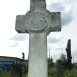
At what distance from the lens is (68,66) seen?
20.8 meters

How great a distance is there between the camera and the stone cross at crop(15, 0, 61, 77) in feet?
18.7

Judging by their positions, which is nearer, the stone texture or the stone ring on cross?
the stone texture

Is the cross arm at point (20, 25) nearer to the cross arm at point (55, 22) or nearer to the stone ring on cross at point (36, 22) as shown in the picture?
the stone ring on cross at point (36, 22)

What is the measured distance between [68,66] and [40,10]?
15.3 meters

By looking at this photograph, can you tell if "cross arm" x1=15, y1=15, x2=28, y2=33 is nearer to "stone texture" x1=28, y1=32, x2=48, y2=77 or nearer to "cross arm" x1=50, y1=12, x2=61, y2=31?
"stone texture" x1=28, y1=32, x2=48, y2=77

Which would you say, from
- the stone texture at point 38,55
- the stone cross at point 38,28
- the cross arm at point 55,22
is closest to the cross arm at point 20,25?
the stone cross at point 38,28

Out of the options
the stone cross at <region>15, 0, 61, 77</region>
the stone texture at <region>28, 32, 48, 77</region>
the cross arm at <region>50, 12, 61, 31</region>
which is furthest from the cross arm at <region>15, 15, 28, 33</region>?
the cross arm at <region>50, 12, 61, 31</region>

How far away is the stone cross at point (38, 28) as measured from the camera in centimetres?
571

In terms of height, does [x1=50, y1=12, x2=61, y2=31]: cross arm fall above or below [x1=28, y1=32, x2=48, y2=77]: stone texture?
above

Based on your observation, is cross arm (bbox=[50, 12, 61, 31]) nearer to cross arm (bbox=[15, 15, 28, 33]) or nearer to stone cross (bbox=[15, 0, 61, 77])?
stone cross (bbox=[15, 0, 61, 77])

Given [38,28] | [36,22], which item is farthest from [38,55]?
[36,22]

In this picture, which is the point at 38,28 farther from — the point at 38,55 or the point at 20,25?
the point at 38,55

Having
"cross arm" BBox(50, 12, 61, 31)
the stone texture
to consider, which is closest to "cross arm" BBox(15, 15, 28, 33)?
the stone texture

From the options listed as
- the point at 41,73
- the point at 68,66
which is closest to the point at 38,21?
the point at 41,73
